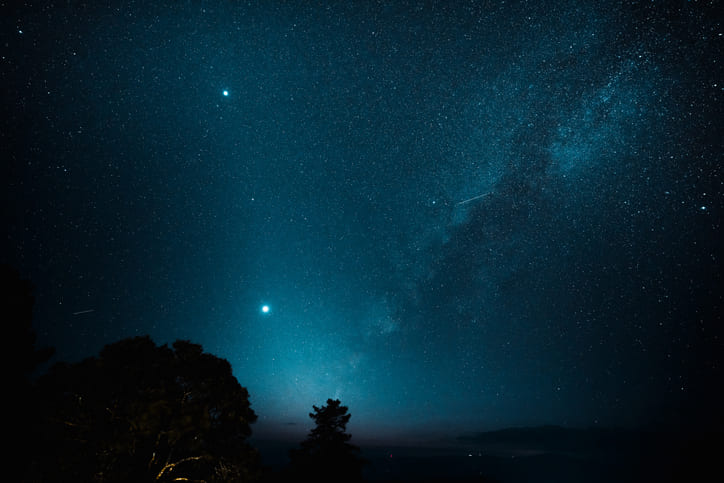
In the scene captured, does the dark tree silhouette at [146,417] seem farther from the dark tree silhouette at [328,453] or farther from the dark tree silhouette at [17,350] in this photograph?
the dark tree silhouette at [328,453]

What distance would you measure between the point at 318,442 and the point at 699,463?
820 ft

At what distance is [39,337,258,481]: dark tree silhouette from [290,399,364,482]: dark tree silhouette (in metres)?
18.7

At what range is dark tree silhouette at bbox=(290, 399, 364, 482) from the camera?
86.2 feet

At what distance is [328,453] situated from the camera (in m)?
26.8

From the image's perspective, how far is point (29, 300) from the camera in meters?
13.2

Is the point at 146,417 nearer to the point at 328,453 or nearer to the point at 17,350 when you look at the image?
the point at 17,350

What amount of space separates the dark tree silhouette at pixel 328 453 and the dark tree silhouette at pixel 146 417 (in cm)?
1871

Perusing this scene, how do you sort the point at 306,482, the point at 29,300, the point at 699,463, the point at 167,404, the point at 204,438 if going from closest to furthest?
1. the point at 167,404
2. the point at 204,438
3. the point at 29,300
4. the point at 306,482
5. the point at 699,463

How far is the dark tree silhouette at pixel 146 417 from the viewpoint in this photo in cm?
933

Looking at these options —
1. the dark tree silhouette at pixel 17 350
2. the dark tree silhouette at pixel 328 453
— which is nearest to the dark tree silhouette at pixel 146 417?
the dark tree silhouette at pixel 17 350

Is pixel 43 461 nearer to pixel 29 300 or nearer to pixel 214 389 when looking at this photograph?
pixel 214 389

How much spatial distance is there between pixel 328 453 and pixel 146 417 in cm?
2147

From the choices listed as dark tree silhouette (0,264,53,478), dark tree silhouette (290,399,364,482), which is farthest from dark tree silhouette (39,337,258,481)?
dark tree silhouette (290,399,364,482)

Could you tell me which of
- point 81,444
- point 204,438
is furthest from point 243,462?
point 81,444
